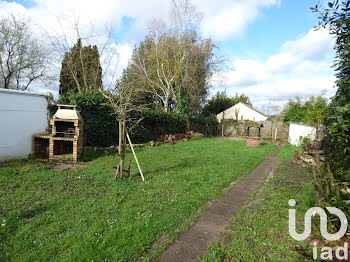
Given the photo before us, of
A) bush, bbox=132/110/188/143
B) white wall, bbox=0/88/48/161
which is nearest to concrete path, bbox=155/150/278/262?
white wall, bbox=0/88/48/161

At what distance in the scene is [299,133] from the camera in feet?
47.9

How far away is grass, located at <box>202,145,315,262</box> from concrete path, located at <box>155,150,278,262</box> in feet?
0.45

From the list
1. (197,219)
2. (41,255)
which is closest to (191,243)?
(197,219)

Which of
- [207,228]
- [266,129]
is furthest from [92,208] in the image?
[266,129]

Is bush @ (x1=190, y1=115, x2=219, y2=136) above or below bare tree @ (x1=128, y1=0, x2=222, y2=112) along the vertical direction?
below

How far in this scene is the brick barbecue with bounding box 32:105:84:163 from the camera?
711cm

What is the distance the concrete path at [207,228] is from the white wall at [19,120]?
7.06 m

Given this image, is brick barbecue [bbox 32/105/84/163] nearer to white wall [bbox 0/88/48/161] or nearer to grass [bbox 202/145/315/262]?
white wall [bbox 0/88/48/161]

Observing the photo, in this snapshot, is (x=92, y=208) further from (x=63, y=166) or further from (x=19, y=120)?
(x=19, y=120)

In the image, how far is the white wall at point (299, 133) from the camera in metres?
12.7

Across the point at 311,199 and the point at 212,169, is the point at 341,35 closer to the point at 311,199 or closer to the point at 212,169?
the point at 311,199

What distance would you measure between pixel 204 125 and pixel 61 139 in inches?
693

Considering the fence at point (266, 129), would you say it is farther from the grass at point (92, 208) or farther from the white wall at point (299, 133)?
the grass at point (92, 208)

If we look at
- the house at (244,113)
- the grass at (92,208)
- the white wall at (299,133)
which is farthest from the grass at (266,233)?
the house at (244,113)
